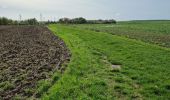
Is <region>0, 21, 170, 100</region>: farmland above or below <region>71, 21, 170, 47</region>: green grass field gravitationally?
above

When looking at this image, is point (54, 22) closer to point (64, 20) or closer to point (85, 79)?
point (64, 20)

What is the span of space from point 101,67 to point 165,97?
15.8ft

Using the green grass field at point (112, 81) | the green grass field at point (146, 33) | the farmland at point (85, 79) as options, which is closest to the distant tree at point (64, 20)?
the green grass field at point (146, 33)

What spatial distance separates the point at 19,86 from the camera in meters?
9.62

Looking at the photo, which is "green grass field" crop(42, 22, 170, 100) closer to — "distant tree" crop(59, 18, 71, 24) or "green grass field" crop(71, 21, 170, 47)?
"green grass field" crop(71, 21, 170, 47)

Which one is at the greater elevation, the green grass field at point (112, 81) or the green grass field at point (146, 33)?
the green grass field at point (112, 81)

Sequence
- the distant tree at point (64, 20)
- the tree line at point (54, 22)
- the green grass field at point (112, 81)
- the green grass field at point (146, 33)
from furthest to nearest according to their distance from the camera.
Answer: the distant tree at point (64, 20) < the tree line at point (54, 22) < the green grass field at point (146, 33) < the green grass field at point (112, 81)

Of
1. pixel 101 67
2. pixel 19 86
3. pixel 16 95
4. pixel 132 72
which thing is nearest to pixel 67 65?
pixel 101 67

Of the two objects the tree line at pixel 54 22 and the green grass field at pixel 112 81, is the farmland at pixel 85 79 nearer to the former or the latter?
the green grass field at pixel 112 81

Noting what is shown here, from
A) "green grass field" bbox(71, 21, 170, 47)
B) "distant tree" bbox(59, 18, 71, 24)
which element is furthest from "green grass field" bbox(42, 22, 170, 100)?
"distant tree" bbox(59, 18, 71, 24)

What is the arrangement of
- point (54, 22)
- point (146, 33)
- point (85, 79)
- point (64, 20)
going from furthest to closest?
point (64, 20) < point (54, 22) < point (146, 33) < point (85, 79)

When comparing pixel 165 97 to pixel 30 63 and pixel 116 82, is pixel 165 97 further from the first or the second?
pixel 30 63

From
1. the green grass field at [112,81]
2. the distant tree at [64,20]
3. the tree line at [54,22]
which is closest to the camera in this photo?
the green grass field at [112,81]

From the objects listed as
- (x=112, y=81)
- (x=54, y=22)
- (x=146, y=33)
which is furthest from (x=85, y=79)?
(x=54, y=22)
